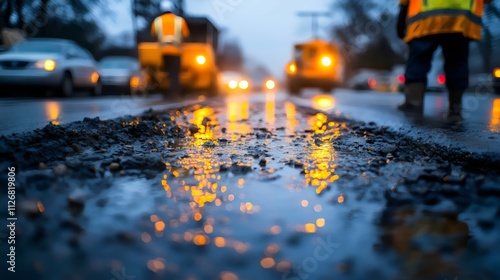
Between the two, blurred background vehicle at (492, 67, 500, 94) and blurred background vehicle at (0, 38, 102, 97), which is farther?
blurred background vehicle at (492, 67, 500, 94)

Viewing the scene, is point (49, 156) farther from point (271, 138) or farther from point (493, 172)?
point (493, 172)

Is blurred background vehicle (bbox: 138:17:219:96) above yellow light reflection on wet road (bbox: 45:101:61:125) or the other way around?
above

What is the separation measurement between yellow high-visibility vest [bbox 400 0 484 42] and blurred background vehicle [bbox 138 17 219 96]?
6.50 m

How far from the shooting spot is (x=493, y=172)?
2021 millimetres

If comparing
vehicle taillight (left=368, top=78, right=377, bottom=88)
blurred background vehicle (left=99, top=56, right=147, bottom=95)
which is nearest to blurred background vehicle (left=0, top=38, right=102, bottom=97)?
blurred background vehicle (left=99, top=56, right=147, bottom=95)

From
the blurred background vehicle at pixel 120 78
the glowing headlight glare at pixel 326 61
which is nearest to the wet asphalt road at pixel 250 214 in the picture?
the blurred background vehicle at pixel 120 78

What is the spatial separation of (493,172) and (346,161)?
2.51 feet

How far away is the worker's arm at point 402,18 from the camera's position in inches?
203

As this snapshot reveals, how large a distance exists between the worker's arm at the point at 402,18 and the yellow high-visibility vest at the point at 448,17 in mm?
539

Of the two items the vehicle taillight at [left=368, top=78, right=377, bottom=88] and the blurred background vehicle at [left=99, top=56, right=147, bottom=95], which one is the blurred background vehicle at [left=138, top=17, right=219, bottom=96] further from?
the vehicle taillight at [left=368, top=78, right=377, bottom=88]

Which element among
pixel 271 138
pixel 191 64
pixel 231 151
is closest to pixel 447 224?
pixel 231 151

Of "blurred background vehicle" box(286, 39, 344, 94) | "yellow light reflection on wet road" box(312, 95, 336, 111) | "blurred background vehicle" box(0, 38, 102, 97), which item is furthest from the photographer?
"blurred background vehicle" box(286, 39, 344, 94)

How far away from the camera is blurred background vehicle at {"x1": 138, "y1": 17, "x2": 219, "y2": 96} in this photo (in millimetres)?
9719

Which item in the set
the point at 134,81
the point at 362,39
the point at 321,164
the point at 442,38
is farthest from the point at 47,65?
the point at 362,39
